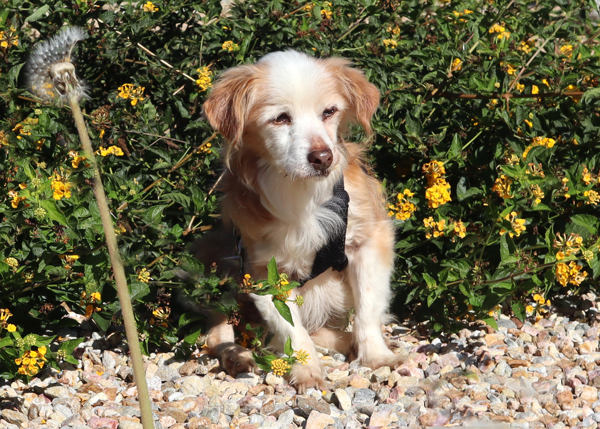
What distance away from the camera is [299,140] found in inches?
115

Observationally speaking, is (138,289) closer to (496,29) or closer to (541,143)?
(541,143)

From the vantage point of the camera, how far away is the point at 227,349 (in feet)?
10.7

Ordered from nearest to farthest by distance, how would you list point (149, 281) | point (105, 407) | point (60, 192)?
point (60, 192), point (105, 407), point (149, 281)

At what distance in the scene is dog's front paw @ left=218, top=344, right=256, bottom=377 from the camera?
3.18 metres

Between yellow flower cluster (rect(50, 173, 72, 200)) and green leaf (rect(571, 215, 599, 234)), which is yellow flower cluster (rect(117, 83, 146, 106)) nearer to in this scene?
yellow flower cluster (rect(50, 173, 72, 200))

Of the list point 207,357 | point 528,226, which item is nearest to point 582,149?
point 528,226

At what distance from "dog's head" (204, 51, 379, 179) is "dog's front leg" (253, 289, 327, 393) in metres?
0.67

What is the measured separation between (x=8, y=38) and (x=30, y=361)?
1.70 meters

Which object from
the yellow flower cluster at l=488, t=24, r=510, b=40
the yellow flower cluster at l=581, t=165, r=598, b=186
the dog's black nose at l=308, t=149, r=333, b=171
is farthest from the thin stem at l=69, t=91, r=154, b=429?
the yellow flower cluster at l=488, t=24, r=510, b=40

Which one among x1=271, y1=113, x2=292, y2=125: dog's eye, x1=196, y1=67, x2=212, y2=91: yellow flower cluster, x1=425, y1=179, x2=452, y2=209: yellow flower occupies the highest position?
x1=196, y1=67, x2=212, y2=91: yellow flower cluster

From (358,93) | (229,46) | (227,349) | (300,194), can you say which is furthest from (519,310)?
(229,46)

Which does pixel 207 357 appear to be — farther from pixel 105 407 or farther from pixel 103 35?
pixel 103 35

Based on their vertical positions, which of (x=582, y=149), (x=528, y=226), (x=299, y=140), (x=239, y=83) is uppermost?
(x=239, y=83)

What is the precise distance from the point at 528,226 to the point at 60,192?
2197 millimetres
